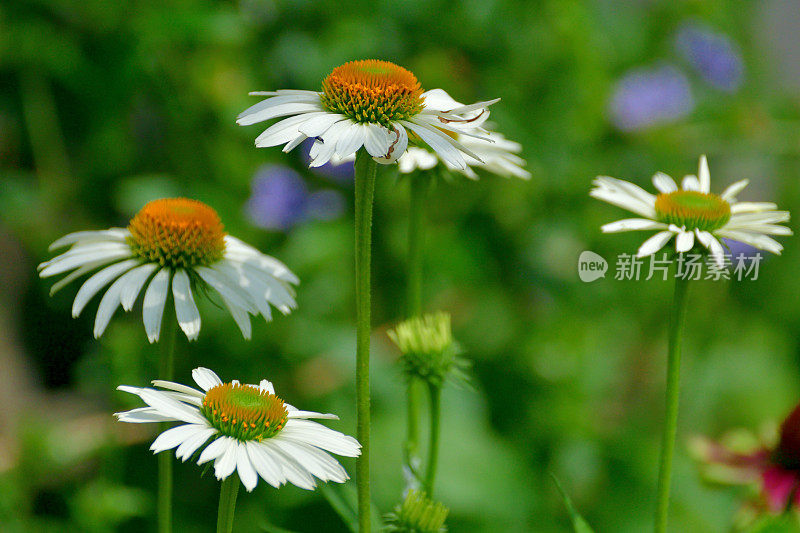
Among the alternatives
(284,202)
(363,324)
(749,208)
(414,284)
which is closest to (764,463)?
(749,208)

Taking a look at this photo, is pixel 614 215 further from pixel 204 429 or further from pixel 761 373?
pixel 204 429

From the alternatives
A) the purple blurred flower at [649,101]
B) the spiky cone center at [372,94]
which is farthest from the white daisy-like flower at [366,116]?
the purple blurred flower at [649,101]

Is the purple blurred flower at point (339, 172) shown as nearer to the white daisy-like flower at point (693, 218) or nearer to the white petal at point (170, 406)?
the white daisy-like flower at point (693, 218)

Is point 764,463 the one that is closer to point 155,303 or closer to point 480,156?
point 480,156

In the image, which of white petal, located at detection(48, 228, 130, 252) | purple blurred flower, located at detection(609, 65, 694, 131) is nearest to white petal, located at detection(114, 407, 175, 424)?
white petal, located at detection(48, 228, 130, 252)

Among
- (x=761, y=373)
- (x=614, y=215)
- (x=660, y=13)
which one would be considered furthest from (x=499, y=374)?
(x=660, y=13)

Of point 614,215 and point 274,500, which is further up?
point 614,215
